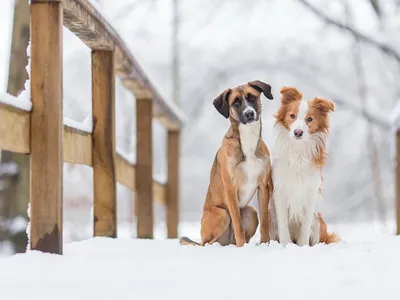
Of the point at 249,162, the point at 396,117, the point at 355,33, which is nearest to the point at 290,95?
the point at 249,162

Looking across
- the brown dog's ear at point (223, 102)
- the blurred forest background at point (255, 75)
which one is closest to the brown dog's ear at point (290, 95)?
the brown dog's ear at point (223, 102)

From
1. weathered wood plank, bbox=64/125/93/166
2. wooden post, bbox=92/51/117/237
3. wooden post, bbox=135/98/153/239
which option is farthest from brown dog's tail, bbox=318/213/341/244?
wooden post, bbox=135/98/153/239

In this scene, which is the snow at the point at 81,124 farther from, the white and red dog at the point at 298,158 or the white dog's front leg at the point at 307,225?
the white dog's front leg at the point at 307,225

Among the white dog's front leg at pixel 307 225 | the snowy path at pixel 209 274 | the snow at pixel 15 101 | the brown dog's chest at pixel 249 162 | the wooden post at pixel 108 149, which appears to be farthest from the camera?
the wooden post at pixel 108 149

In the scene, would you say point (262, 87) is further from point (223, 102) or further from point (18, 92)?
point (18, 92)

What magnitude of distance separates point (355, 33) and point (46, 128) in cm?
669

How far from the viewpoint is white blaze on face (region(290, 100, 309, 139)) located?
3.14 meters

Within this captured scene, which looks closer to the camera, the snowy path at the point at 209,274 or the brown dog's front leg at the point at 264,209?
the snowy path at the point at 209,274

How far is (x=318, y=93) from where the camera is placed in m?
13.2

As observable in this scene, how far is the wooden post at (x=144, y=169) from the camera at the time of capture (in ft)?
16.1

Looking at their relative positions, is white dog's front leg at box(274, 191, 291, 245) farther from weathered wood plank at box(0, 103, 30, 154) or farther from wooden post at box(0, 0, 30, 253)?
wooden post at box(0, 0, 30, 253)

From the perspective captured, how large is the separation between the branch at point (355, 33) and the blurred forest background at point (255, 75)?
662 millimetres

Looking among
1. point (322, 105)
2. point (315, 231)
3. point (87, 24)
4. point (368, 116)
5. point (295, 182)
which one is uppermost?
point (368, 116)

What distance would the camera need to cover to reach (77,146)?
331 centimetres
